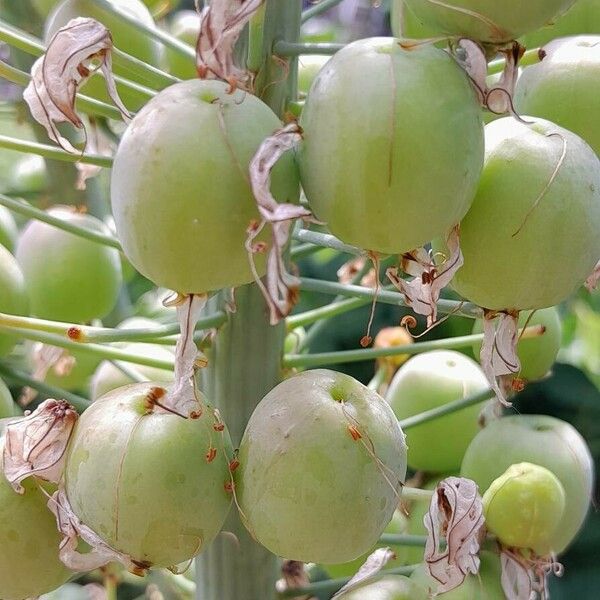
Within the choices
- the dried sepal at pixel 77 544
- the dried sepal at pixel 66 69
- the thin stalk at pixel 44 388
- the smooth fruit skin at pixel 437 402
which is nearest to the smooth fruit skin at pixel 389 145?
the dried sepal at pixel 66 69

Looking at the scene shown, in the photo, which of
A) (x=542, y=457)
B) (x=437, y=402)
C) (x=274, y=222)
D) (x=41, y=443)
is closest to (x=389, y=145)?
(x=274, y=222)

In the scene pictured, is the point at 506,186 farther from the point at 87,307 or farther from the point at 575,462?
the point at 87,307

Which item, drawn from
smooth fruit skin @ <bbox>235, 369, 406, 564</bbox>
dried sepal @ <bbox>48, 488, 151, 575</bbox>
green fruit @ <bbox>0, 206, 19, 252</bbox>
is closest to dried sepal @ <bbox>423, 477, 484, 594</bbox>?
smooth fruit skin @ <bbox>235, 369, 406, 564</bbox>

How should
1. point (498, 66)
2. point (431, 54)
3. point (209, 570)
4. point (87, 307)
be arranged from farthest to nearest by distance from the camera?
point (87, 307) < point (209, 570) < point (498, 66) < point (431, 54)

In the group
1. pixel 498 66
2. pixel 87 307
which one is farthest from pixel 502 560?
pixel 87 307

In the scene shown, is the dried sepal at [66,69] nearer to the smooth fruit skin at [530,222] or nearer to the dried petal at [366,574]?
the smooth fruit skin at [530,222]

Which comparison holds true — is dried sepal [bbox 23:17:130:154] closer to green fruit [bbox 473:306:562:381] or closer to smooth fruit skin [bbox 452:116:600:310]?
smooth fruit skin [bbox 452:116:600:310]
